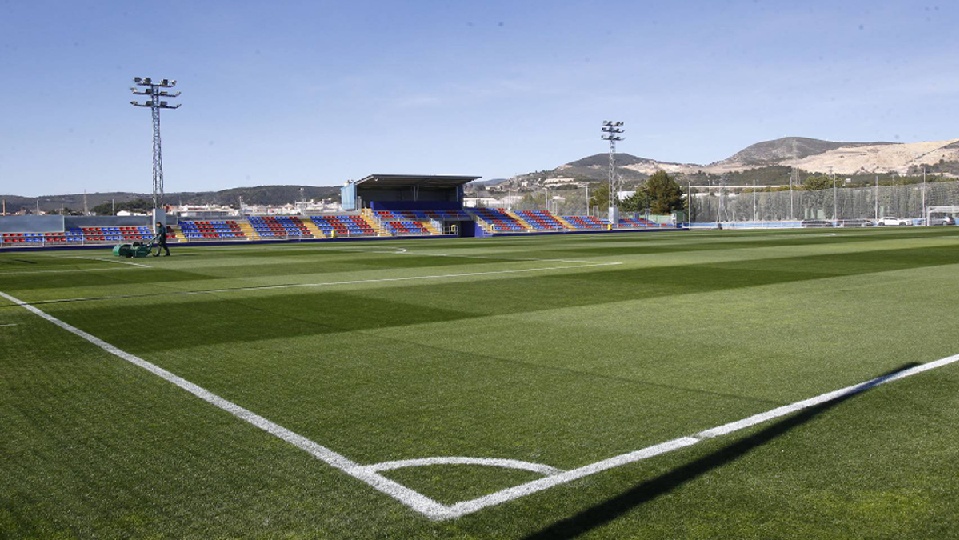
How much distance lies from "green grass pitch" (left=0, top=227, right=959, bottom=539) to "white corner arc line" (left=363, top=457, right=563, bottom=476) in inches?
0.8

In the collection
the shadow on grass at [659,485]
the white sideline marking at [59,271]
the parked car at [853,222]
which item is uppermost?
the parked car at [853,222]

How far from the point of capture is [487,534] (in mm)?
3736

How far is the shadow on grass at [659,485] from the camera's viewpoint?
379cm

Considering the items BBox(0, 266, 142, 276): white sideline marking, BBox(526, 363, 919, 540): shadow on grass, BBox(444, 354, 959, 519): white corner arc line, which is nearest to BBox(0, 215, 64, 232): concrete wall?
BBox(0, 266, 142, 276): white sideline marking

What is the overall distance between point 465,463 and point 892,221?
8180 centimetres

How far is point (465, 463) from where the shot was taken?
4.76 m

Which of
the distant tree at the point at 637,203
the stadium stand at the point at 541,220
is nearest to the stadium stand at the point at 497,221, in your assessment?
the stadium stand at the point at 541,220

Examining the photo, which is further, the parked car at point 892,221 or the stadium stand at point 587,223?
the stadium stand at point 587,223

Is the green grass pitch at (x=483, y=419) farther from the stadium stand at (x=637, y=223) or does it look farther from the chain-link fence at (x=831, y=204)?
the chain-link fence at (x=831, y=204)

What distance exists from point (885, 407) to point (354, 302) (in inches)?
391

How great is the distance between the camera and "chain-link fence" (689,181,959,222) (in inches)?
2955

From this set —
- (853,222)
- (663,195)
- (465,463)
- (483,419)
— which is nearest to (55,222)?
(483,419)

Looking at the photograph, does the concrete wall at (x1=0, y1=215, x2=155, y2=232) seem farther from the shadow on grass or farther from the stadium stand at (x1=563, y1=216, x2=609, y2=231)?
the shadow on grass

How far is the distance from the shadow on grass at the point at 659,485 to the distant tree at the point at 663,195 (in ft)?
351
